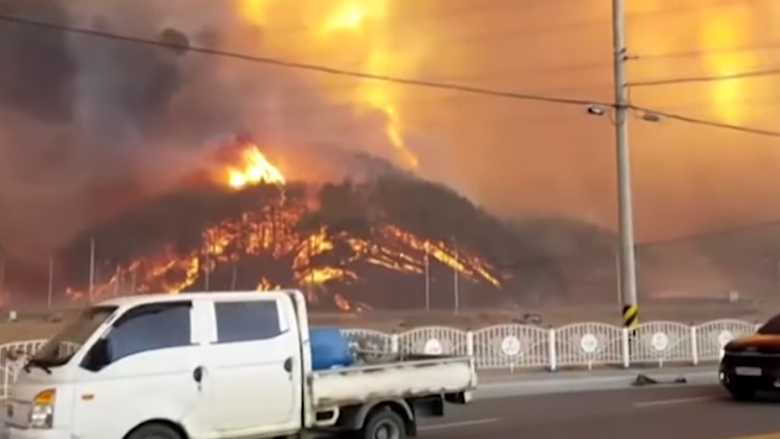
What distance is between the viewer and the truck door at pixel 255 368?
9.62 metres

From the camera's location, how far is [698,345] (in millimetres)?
22969

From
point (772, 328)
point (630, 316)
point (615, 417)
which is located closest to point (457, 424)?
point (615, 417)

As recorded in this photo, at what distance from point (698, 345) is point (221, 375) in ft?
52.5

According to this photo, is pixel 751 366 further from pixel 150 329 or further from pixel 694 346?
pixel 150 329

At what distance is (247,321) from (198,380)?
837 mm

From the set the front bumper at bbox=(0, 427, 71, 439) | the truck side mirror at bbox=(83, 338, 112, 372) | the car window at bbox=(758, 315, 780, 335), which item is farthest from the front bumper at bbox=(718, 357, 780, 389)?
the front bumper at bbox=(0, 427, 71, 439)

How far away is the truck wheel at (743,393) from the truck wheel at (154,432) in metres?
9.89

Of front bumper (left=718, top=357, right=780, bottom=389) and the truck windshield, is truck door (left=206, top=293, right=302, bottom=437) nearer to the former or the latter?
the truck windshield

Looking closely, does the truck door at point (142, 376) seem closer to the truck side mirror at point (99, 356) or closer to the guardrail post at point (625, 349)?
the truck side mirror at point (99, 356)

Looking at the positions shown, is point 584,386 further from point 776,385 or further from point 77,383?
point 77,383

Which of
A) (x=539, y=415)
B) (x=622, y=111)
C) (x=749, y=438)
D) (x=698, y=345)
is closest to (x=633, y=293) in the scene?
(x=698, y=345)

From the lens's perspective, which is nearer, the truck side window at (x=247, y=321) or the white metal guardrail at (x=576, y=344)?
the truck side window at (x=247, y=321)

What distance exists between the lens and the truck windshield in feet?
29.9

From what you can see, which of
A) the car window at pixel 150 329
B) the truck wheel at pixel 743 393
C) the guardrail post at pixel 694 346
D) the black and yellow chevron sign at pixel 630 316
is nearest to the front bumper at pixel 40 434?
the car window at pixel 150 329
